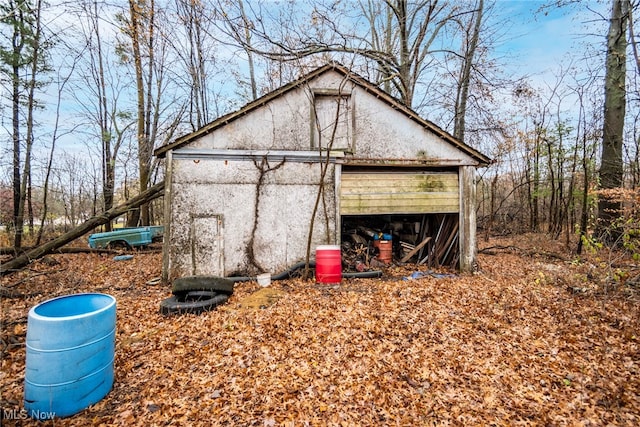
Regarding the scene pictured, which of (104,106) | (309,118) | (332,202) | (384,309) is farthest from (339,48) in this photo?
(104,106)

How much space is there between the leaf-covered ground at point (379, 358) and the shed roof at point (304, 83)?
3.91m

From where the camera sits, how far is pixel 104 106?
16703mm

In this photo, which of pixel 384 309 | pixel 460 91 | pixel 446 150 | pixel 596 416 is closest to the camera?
pixel 596 416

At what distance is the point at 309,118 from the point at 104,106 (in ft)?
50.3

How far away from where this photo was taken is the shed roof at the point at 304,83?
754 cm

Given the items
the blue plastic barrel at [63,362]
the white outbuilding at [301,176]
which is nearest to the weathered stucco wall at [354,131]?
the white outbuilding at [301,176]

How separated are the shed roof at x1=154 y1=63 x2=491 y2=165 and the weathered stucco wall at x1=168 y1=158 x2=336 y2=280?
0.59 metres

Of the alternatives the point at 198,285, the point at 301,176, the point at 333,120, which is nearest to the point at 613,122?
the point at 333,120

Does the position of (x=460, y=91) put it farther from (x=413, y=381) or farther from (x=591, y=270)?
(x=413, y=381)

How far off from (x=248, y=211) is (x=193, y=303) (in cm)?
287

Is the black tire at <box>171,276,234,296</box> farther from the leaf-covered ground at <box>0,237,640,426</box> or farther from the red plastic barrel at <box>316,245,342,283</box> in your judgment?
the red plastic barrel at <box>316,245,342,283</box>

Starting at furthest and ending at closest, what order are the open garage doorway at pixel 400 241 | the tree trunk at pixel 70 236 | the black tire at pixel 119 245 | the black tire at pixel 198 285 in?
the black tire at pixel 119 245, the open garage doorway at pixel 400 241, the tree trunk at pixel 70 236, the black tire at pixel 198 285

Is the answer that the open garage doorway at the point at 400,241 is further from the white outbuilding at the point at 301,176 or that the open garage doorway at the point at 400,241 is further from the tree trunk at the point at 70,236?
the tree trunk at the point at 70,236

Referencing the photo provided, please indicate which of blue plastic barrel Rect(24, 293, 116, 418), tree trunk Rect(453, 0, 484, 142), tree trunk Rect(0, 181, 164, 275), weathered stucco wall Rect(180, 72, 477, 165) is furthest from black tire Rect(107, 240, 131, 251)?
tree trunk Rect(453, 0, 484, 142)
